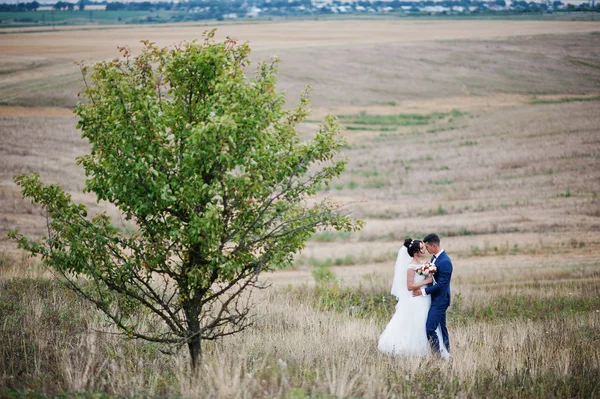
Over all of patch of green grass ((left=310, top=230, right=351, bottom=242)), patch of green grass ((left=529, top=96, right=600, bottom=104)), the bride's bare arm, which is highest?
the bride's bare arm

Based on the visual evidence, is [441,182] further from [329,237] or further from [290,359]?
[290,359]

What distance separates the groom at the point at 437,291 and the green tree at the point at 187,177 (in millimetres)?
1789

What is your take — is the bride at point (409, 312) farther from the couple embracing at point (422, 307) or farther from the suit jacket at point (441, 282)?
the suit jacket at point (441, 282)

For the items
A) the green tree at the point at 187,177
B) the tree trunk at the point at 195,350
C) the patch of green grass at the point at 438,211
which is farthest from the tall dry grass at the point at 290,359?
the patch of green grass at the point at 438,211

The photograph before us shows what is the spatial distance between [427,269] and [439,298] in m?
0.48

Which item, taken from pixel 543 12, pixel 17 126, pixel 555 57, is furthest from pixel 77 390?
pixel 543 12

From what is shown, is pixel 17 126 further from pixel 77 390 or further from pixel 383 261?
pixel 77 390

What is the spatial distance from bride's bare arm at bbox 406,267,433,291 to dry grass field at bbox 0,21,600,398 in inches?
45.2

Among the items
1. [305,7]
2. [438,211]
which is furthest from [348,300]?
[305,7]

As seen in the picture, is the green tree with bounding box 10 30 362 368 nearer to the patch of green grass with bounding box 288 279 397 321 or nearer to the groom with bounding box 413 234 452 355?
the groom with bounding box 413 234 452 355

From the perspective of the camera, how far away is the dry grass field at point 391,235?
7.38 m

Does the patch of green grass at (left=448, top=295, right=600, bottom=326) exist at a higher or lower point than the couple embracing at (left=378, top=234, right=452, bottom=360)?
lower

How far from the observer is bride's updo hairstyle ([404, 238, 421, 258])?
9.12m

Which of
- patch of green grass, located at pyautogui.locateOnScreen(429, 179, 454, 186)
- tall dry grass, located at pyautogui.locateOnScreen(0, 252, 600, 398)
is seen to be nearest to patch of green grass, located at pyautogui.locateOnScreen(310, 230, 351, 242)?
patch of green grass, located at pyautogui.locateOnScreen(429, 179, 454, 186)
